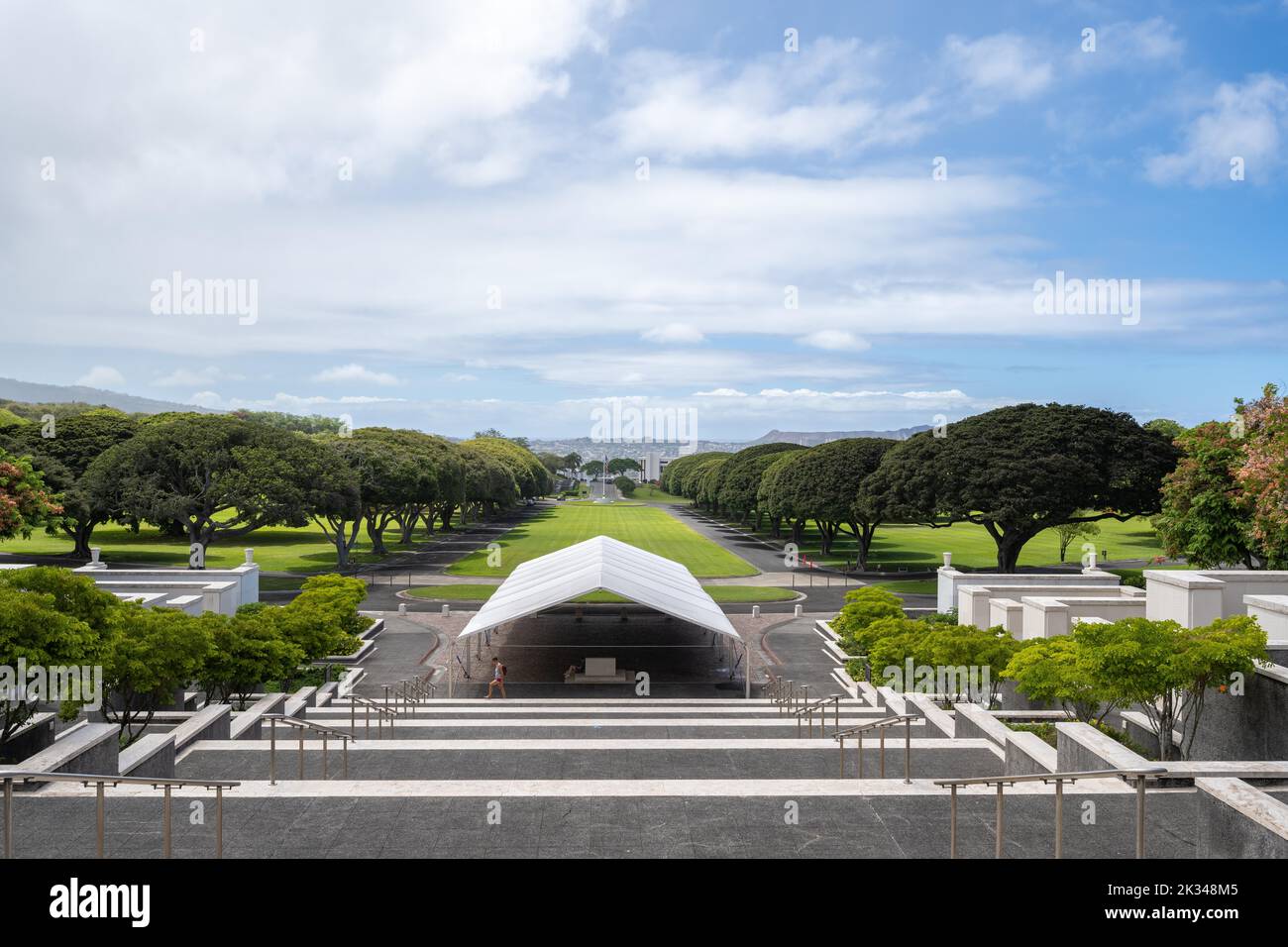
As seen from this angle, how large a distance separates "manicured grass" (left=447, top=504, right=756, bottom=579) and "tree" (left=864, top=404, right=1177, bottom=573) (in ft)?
47.7

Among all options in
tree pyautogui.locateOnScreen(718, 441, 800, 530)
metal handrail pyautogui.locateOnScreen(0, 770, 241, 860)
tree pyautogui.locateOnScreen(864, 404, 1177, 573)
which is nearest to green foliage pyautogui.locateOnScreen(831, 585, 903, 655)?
Result: tree pyautogui.locateOnScreen(864, 404, 1177, 573)

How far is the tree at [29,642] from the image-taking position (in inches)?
569

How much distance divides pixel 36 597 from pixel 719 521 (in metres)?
102

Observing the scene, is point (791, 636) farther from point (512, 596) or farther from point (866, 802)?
point (866, 802)

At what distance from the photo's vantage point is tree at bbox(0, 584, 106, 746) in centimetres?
1446

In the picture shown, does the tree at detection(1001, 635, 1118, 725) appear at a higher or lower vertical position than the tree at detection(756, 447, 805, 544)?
lower

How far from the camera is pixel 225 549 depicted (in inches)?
2758

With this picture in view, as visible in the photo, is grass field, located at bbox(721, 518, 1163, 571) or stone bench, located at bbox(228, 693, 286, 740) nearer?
stone bench, located at bbox(228, 693, 286, 740)

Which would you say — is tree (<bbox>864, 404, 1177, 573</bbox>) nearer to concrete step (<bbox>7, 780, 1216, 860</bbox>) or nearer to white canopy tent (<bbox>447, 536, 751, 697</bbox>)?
white canopy tent (<bbox>447, 536, 751, 697</bbox>)

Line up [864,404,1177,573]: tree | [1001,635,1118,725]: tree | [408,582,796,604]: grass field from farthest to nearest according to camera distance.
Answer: [408,582,796,604]: grass field → [864,404,1177,573]: tree → [1001,635,1118,725]: tree

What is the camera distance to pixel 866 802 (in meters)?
11.8

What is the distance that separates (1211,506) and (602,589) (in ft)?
86.9
